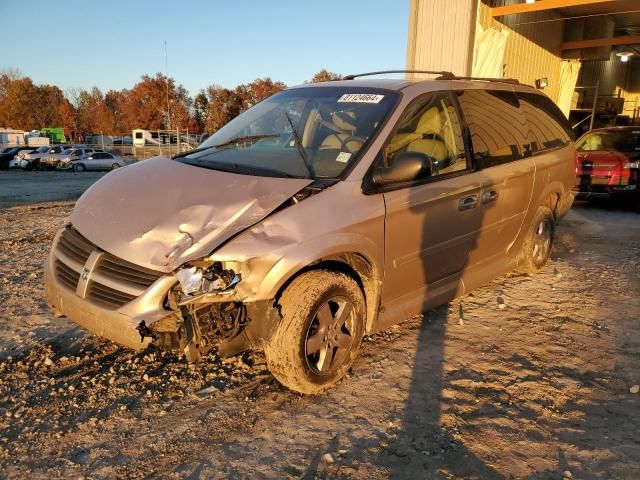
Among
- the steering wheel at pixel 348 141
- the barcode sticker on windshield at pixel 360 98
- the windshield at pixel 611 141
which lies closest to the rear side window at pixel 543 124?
the barcode sticker on windshield at pixel 360 98

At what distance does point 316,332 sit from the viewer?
310 centimetres

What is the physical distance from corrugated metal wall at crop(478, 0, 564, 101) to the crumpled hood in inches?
447

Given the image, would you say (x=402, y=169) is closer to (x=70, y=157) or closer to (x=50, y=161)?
(x=70, y=157)

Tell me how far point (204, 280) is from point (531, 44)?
15325mm

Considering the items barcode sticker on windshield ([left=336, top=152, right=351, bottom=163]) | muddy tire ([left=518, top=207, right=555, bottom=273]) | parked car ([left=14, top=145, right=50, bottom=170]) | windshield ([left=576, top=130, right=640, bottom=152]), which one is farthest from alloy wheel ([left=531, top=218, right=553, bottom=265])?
parked car ([left=14, top=145, right=50, bottom=170])

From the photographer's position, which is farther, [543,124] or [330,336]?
[543,124]

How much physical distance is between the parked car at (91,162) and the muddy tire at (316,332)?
2723 centimetres

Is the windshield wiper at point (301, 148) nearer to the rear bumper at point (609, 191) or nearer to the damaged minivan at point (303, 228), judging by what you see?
the damaged minivan at point (303, 228)

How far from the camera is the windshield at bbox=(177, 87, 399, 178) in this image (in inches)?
134

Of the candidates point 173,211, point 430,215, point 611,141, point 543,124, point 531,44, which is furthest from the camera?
point 531,44

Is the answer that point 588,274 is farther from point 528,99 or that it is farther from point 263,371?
point 263,371

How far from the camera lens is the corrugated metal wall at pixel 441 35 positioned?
12406 mm

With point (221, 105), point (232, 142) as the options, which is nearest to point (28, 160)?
point (232, 142)

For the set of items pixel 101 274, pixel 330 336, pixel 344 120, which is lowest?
pixel 330 336
